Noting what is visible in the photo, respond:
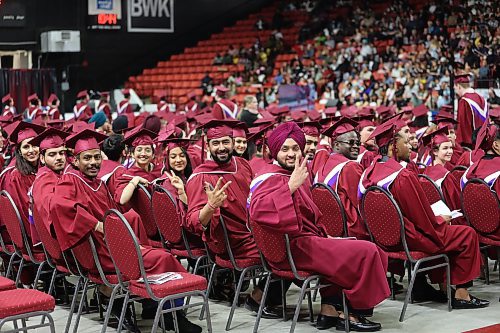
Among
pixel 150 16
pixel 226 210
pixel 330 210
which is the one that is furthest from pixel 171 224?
pixel 150 16

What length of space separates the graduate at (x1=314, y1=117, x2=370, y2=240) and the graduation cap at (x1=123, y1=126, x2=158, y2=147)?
4.48 feet

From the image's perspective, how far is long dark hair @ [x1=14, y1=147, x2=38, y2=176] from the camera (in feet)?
23.8

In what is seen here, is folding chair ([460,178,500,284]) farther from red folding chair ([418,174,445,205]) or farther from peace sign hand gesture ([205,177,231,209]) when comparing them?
peace sign hand gesture ([205,177,231,209])

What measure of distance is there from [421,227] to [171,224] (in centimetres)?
184

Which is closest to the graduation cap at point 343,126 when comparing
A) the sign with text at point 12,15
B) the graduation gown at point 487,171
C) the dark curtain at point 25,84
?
the graduation gown at point 487,171

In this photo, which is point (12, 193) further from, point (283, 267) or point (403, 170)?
point (403, 170)

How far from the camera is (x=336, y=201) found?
6.37 meters

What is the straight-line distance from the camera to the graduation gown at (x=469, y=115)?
9883 millimetres

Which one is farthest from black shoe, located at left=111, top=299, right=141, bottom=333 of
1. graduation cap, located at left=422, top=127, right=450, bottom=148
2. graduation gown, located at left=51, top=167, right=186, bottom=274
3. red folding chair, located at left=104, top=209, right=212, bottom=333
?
graduation cap, located at left=422, top=127, right=450, bottom=148

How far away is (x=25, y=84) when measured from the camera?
21859 millimetres

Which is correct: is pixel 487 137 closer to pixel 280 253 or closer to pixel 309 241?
pixel 309 241

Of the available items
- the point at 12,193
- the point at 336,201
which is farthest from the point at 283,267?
the point at 12,193

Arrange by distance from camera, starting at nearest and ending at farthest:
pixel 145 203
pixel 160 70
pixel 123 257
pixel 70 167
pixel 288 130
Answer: pixel 123 257
pixel 288 130
pixel 70 167
pixel 145 203
pixel 160 70

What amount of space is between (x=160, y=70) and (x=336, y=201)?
20.8m
